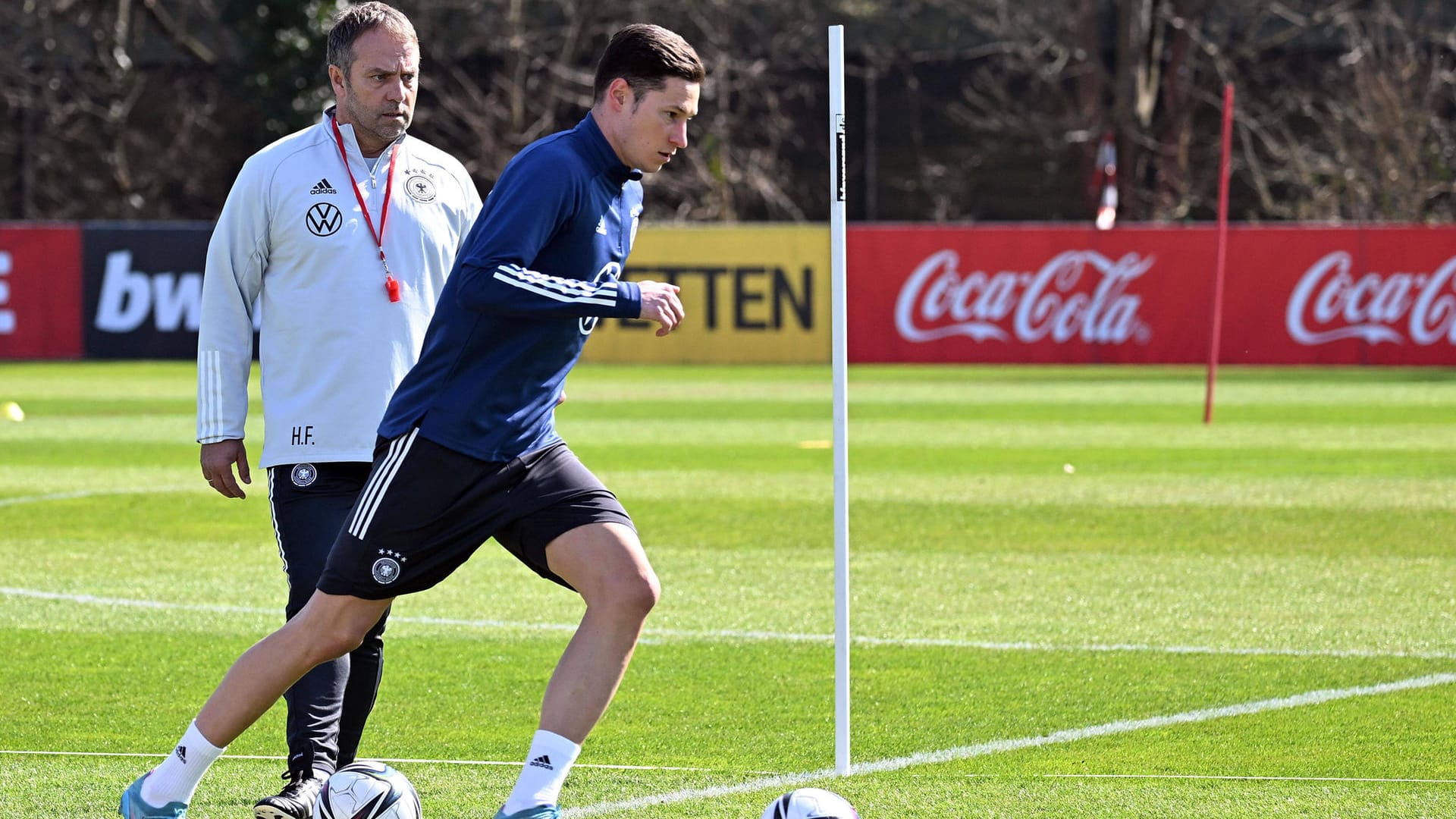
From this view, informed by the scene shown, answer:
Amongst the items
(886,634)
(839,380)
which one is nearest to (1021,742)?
(839,380)

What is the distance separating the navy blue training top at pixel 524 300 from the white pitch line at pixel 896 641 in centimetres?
330

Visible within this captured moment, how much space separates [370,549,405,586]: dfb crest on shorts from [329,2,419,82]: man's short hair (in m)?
1.34

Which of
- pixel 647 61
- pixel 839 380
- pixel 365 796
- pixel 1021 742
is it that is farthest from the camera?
pixel 1021 742

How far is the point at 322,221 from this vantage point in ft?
16.8

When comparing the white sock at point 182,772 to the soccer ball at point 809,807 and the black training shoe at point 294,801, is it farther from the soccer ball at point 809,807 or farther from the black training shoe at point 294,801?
the soccer ball at point 809,807

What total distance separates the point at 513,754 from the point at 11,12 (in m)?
37.3

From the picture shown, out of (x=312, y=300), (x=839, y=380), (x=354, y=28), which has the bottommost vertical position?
(x=839, y=380)

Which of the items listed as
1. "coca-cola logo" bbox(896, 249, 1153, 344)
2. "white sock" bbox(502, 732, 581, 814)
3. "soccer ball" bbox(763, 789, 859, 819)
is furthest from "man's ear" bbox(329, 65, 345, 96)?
"coca-cola logo" bbox(896, 249, 1153, 344)

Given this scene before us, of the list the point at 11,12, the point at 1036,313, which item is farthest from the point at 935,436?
the point at 11,12

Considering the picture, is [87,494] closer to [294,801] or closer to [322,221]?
[322,221]

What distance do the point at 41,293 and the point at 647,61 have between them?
82.6 ft

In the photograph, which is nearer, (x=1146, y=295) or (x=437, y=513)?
(x=437, y=513)

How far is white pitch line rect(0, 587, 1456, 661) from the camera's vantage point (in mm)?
7430

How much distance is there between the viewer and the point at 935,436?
17.1m
